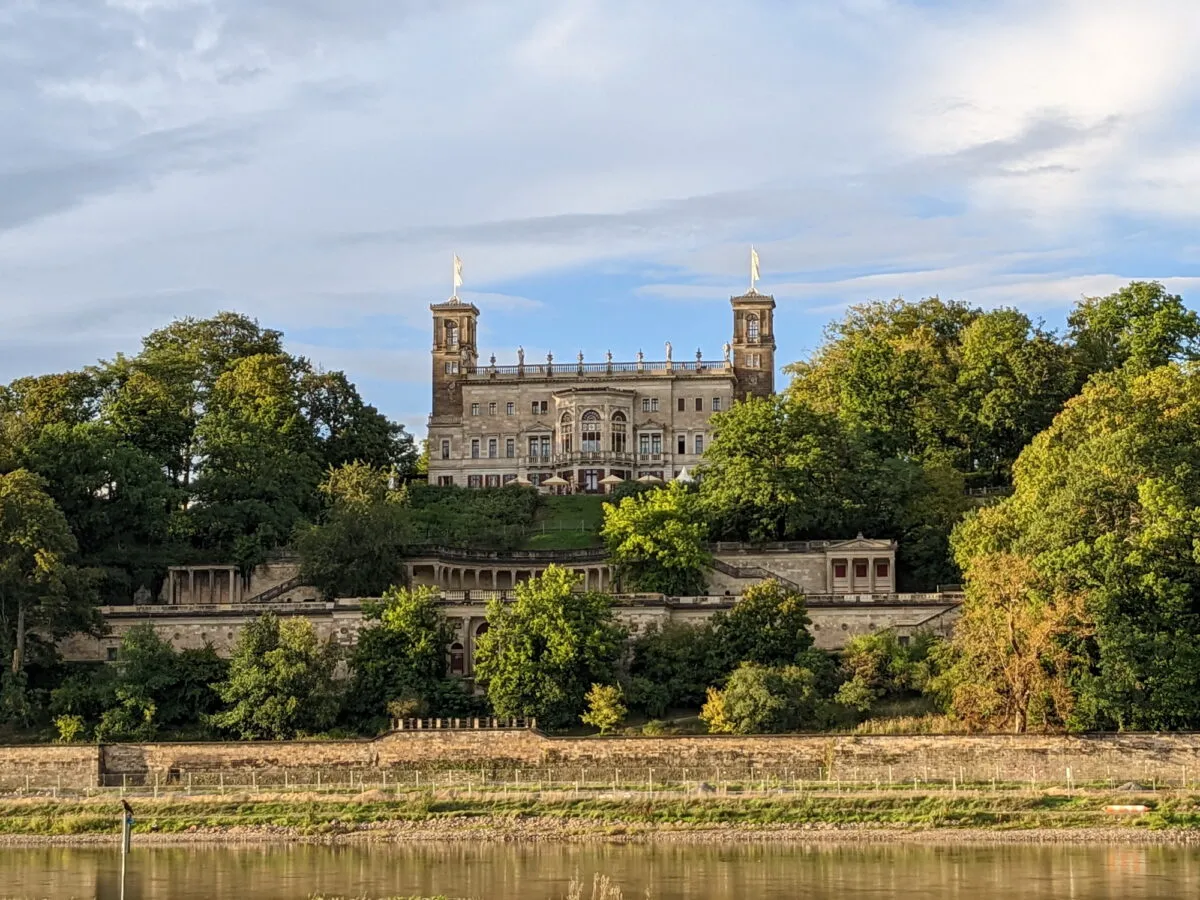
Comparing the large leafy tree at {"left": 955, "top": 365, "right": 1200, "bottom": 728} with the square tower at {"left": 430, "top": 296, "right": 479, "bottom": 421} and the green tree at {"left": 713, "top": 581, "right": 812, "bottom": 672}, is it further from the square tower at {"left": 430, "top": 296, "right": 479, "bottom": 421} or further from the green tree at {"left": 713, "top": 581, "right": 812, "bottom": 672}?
the square tower at {"left": 430, "top": 296, "right": 479, "bottom": 421}

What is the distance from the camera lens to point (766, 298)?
11056cm

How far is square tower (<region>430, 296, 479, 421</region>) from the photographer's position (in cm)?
11119

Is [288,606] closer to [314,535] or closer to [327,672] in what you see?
[314,535]

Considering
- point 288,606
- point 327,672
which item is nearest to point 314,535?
point 288,606

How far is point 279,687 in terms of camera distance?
67.0 metres

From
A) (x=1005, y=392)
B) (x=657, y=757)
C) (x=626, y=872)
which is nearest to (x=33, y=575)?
(x=657, y=757)

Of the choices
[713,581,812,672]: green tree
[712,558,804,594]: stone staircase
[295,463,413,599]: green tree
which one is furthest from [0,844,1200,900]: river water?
[712,558,804,594]: stone staircase

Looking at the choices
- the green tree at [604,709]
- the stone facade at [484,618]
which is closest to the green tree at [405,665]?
the stone facade at [484,618]

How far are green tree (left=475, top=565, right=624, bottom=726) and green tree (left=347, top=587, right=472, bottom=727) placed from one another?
143 cm

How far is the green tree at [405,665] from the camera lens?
228ft

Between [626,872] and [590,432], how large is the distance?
5823 cm

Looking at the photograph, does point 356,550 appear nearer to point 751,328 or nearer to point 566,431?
point 566,431

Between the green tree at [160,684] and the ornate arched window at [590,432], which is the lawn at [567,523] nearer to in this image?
the ornate arched window at [590,432]

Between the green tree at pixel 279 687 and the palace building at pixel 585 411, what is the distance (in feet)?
121
